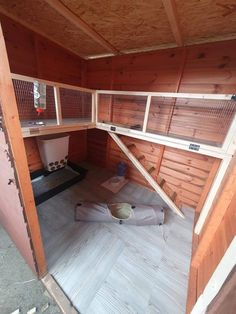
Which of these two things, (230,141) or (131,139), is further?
(131,139)

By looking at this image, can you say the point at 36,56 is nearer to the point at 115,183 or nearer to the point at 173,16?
the point at 173,16

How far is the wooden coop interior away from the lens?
92 cm

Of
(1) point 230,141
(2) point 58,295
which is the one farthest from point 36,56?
(2) point 58,295

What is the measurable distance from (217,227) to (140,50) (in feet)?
7.13

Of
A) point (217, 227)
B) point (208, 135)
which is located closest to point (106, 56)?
point (208, 135)

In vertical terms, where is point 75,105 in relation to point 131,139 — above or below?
above

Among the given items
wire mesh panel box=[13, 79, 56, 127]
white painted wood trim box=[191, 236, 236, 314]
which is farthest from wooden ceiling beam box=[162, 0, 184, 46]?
white painted wood trim box=[191, 236, 236, 314]

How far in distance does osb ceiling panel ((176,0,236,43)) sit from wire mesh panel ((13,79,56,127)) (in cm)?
135

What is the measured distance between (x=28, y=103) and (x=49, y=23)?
2.76 feet

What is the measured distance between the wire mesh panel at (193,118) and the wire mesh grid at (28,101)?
1.25m

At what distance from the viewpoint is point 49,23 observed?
1.48 meters

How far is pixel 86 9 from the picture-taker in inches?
47.4

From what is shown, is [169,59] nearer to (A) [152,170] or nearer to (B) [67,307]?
(A) [152,170]

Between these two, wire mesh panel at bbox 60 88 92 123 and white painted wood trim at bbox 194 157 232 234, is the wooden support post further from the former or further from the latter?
white painted wood trim at bbox 194 157 232 234
